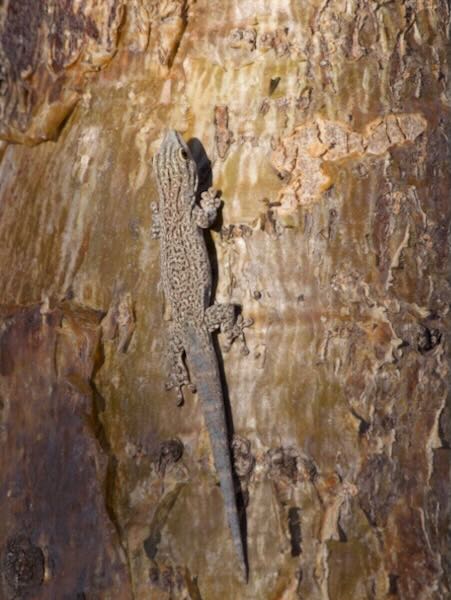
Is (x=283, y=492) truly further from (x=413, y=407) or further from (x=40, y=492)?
(x=40, y=492)

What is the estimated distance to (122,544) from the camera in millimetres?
3180

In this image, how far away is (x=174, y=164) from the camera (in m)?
3.46

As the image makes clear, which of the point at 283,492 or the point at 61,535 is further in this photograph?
the point at 61,535

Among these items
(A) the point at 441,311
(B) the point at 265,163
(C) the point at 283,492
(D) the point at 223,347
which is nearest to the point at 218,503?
(C) the point at 283,492

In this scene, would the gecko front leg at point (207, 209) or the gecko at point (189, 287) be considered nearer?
the gecko at point (189, 287)

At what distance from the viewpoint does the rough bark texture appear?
3062mm

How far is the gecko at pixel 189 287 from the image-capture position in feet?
10.5

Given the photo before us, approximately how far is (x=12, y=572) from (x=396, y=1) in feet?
10.1

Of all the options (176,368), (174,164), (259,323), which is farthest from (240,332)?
(174,164)

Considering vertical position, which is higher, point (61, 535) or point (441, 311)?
point (441, 311)

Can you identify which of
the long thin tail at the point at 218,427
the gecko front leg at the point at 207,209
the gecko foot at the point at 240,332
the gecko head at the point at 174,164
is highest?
the gecko head at the point at 174,164

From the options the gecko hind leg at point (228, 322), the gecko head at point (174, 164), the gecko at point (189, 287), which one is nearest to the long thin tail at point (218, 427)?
the gecko at point (189, 287)

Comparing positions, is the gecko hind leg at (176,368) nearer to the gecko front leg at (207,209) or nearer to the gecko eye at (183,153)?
the gecko front leg at (207,209)

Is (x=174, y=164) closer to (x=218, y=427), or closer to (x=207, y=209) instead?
(x=207, y=209)
